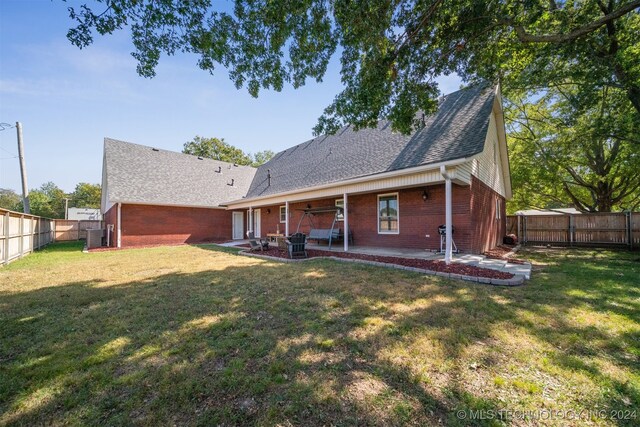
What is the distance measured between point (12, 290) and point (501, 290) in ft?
33.7

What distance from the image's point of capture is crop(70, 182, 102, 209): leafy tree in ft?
149

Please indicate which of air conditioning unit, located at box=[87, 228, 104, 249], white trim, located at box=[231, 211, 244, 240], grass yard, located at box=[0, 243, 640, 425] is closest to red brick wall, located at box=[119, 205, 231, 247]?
white trim, located at box=[231, 211, 244, 240]

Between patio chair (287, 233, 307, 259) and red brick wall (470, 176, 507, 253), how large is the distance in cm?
595

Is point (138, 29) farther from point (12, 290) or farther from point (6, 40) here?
point (12, 290)

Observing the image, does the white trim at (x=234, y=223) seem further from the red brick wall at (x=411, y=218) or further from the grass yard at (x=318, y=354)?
the grass yard at (x=318, y=354)

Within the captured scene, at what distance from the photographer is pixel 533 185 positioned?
18.9 metres

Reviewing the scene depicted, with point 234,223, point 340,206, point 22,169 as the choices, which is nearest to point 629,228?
point 340,206

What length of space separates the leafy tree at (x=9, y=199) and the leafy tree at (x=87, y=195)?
12.5 m

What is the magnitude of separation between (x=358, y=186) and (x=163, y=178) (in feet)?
46.4

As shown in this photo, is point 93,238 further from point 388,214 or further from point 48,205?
point 48,205

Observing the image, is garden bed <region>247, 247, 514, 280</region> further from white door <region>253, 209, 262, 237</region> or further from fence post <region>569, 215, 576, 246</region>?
fence post <region>569, 215, 576, 246</region>

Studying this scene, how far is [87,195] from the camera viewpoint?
51188mm

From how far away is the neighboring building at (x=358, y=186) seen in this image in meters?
9.21

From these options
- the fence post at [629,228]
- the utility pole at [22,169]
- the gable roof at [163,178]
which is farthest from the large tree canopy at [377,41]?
the utility pole at [22,169]
